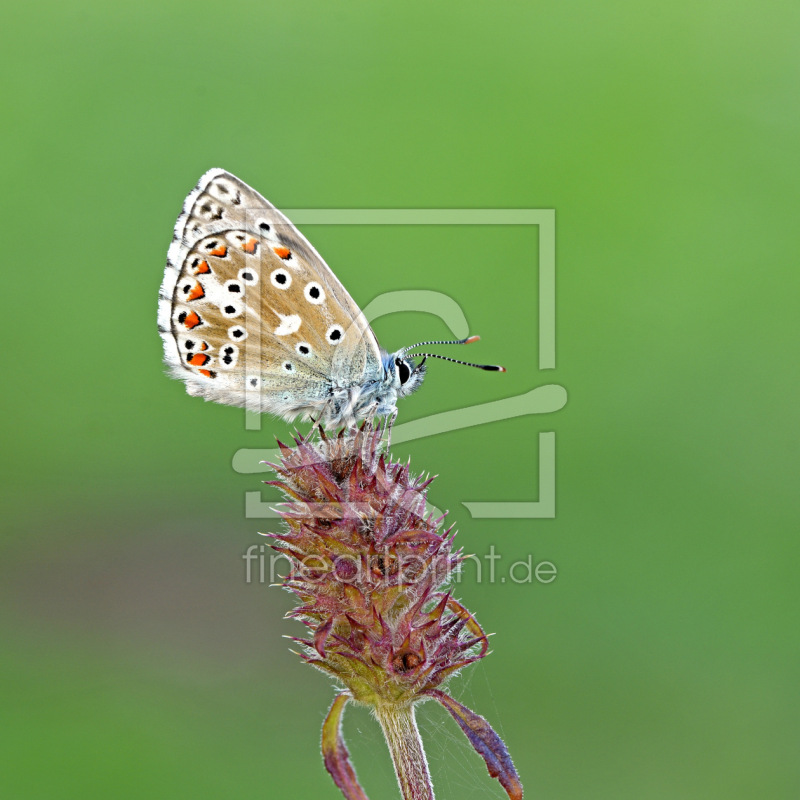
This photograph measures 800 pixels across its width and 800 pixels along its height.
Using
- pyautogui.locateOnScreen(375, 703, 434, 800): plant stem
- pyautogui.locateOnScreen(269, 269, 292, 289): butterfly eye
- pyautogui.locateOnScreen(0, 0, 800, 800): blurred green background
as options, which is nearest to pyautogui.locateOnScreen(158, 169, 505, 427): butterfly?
pyautogui.locateOnScreen(269, 269, 292, 289): butterfly eye

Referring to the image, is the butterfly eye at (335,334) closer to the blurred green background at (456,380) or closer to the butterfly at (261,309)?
the butterfly at (261,309)

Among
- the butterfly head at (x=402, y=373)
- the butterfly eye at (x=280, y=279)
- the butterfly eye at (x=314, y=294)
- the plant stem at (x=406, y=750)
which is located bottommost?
the plant stem at (x=406, y=750)

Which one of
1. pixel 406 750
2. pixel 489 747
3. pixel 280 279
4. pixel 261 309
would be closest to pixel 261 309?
pixel 261 309

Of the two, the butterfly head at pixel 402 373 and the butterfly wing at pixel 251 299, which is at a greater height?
the butterfly wing at pixel 251 299

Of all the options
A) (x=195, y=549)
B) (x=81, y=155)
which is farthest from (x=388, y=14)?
(x=195, y=549)

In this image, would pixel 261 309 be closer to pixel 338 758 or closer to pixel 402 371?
pixel 402 371

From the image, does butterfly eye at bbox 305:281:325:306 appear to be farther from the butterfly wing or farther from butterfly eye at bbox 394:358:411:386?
butterfly eye at bbox 394:358:411:386

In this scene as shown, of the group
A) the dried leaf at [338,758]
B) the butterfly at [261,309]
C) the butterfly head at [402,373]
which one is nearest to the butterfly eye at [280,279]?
the butterfly at [261,309]
